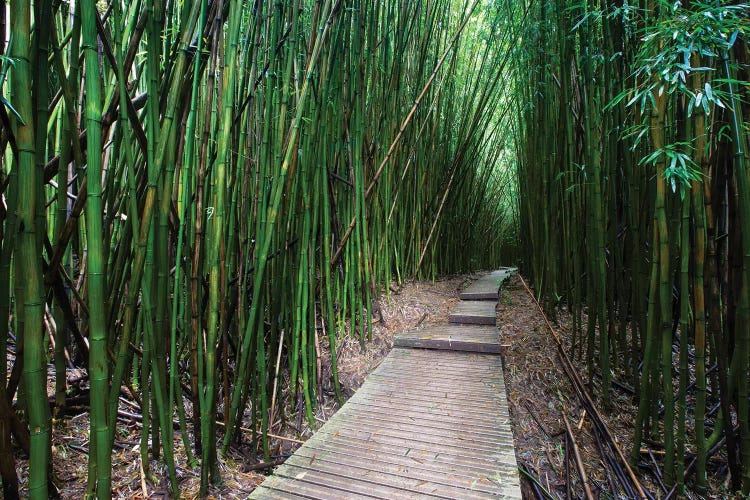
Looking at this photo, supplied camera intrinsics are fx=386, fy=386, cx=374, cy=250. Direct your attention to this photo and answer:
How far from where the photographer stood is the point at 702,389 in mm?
Result: 1258

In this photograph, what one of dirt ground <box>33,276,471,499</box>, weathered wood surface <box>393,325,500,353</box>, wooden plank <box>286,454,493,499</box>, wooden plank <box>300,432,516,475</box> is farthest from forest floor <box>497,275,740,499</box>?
dirt ground <box>33,276,471,499</box>

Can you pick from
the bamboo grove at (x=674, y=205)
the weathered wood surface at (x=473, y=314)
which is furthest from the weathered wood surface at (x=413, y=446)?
the weathered wood surface at (x=473, y=314)

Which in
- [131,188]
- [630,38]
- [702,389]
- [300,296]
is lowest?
[702,389]

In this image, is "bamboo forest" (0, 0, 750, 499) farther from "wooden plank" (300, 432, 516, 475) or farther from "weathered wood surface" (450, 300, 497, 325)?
"weathered wood surface" (450, 300, 497, 325)

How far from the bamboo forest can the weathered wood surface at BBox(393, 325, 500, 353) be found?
0.11 feet

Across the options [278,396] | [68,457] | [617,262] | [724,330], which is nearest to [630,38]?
[617,262]

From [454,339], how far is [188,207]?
151cm

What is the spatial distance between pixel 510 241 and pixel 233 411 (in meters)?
11.3

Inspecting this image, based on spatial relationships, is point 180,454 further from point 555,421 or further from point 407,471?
point 555,421

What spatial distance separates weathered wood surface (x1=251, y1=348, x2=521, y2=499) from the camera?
99 centimetres

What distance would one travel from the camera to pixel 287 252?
5.13 feet

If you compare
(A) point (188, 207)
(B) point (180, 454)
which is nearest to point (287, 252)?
(A) point (188, 207)

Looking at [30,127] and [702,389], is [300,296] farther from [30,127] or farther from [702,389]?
[702,389]

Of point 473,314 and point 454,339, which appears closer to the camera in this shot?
point 454,339
